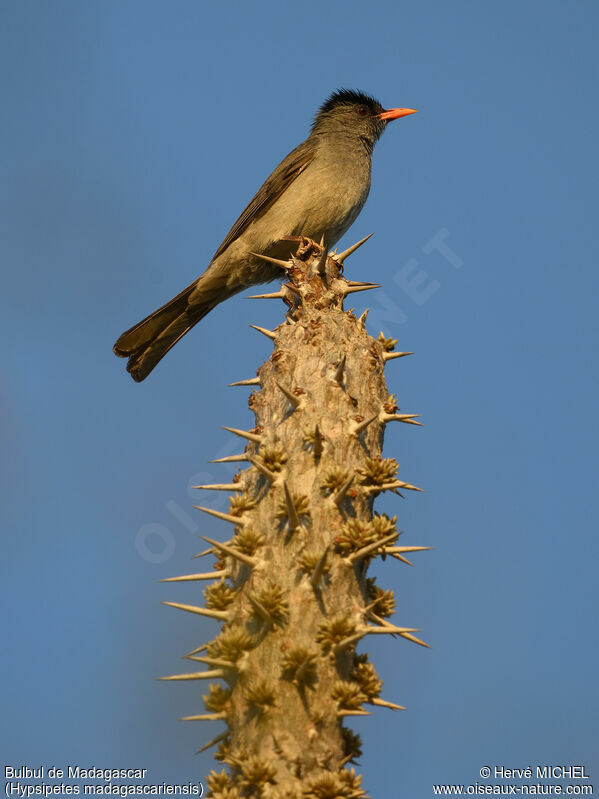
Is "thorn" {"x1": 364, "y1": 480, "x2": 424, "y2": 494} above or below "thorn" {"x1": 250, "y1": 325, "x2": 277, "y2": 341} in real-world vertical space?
below

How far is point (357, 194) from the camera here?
27.5 ft

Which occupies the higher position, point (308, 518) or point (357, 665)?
point (308, 518)

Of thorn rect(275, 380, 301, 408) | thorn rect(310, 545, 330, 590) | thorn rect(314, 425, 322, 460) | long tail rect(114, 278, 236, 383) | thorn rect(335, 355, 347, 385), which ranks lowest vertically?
thorn rect(310, 545, 330, 590)

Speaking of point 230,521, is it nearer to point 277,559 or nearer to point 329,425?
point 277,559

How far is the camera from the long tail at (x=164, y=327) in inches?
287

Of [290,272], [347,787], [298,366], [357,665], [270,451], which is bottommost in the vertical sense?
[347,787]

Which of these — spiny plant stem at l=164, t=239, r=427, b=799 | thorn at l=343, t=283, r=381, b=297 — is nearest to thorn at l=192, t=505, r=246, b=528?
spiny plant stem at l=164, t=239, r=427, b=799

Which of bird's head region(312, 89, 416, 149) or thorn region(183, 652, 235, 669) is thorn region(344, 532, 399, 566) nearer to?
thorn region(183, 652, 235, 669)

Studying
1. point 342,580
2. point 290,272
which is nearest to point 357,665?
point 342,580

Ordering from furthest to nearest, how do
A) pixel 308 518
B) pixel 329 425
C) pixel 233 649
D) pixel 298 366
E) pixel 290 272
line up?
pixel 290 272
pixel 298 366
pixel 329 425
pixel 308 518
pixel 233 649

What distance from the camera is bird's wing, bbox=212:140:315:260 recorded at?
8445mm

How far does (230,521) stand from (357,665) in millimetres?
785

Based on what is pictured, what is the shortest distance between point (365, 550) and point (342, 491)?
0.25m

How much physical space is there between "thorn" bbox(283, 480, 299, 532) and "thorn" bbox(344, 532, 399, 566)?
9.9 inches
